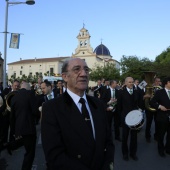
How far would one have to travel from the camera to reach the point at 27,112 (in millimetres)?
5676

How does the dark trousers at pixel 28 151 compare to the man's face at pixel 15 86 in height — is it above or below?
below

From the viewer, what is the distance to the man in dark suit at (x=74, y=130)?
97.0 inches

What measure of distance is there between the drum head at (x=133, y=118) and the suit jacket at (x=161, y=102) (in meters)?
0.70

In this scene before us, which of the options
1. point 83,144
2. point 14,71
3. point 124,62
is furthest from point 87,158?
point 14,71

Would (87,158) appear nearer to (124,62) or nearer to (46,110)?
(46,110)

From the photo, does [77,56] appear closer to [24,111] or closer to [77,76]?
[24,111]

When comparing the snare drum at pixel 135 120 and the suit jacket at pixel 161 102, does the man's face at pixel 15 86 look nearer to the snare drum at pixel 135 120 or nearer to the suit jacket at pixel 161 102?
the snare drum at pixel 135 120

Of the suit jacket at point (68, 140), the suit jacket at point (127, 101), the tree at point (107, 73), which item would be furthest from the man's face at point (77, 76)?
the tree at point (107, 73)

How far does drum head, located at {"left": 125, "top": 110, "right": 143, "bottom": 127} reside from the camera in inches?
256

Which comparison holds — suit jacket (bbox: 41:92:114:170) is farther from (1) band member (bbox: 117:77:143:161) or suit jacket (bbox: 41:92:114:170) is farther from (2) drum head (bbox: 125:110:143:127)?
(1) band member (bbox: 117:77:143:161)

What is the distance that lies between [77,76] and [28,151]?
322 centimetres

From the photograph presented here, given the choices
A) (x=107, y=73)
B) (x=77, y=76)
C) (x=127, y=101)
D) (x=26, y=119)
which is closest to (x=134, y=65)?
(x=107, y=73)

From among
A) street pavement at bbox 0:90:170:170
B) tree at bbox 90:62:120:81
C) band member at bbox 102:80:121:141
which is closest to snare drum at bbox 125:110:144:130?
street pavement at bbox 0:90:170:170

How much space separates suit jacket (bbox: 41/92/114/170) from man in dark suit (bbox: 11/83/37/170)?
9.93 feet
